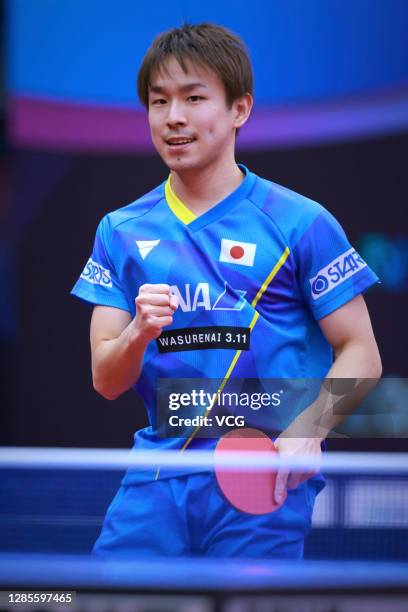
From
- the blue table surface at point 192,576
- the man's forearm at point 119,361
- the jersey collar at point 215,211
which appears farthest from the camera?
the jersey collar at point 215,211

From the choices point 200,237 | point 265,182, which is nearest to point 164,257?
point 200,237

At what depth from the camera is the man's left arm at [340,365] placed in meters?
1.85

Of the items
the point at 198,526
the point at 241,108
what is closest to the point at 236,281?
the point at 241,108

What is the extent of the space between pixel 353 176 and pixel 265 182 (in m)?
0.93

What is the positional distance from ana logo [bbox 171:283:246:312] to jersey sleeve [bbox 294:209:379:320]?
0.13m

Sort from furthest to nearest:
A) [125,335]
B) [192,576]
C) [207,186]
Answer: [207,186]
[125,335]
[192,576]

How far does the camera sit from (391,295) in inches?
111

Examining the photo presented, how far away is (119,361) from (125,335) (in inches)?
3.1

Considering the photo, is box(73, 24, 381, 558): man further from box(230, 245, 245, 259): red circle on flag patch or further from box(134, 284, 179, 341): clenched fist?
box(134, 284, 179, 341): clenched fist

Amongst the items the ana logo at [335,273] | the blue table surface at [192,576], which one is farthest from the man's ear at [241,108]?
the blue table surface at [192,576]

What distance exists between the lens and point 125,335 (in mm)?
1774

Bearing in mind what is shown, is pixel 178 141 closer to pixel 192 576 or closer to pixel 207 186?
pixel 207 186

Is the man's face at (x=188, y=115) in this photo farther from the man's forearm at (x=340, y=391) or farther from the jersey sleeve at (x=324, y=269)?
the man's forearm at (x=340, y=391)

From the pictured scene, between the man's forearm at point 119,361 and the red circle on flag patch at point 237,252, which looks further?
the red circle on flag patch at point 237,252
